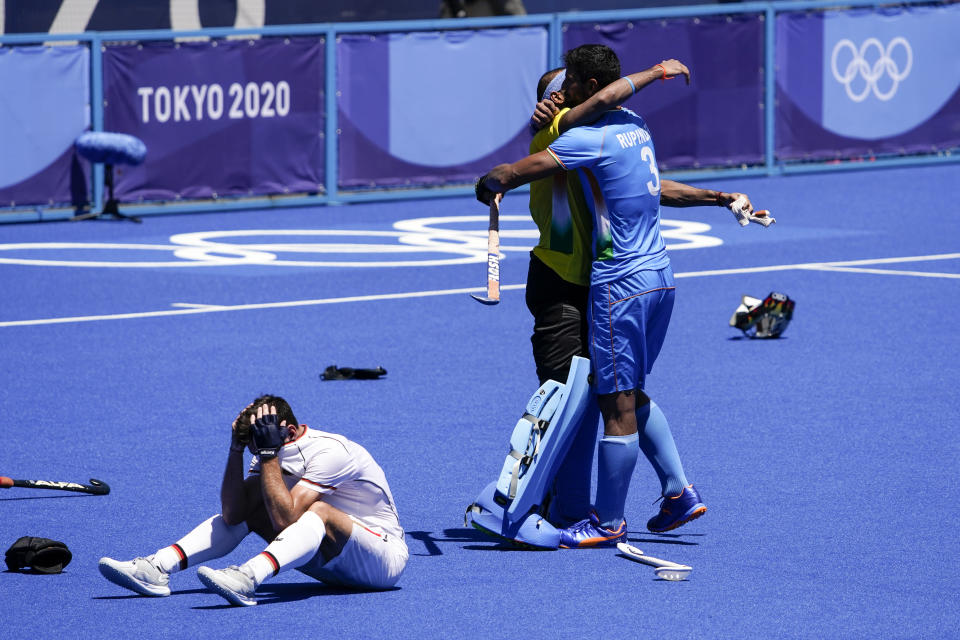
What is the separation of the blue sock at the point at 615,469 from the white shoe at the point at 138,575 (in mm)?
1935

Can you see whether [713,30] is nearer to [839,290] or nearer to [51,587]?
[839,290]

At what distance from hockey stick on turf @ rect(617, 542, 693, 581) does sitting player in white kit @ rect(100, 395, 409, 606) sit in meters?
1.03

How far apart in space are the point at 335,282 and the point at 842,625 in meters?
10.2

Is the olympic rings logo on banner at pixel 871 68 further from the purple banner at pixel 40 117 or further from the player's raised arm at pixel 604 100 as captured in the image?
the player's raised arm at pixel 604 100

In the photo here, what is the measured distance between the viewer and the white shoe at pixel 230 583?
693 centimetres

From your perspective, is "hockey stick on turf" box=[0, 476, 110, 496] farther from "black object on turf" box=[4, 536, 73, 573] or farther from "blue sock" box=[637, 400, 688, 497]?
"blue sock" box=[637, 400, 688, 497]

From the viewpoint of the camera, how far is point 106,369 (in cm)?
1271

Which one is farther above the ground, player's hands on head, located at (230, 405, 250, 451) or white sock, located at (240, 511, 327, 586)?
player's hands on head, located at (230, 405, 250, 451)

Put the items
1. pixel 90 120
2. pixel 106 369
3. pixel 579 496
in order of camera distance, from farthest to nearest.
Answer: pixel 90 120, pixel 106 369, pixel 579 496

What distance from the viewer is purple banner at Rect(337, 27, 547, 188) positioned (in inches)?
832

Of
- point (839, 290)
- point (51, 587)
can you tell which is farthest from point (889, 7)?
point (51, 587)

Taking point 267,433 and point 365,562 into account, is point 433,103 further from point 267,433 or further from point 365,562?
point 267,433

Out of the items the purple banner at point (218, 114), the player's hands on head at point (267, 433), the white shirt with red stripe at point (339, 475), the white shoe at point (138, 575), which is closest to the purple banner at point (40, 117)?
the purple banner at point (218, 114)

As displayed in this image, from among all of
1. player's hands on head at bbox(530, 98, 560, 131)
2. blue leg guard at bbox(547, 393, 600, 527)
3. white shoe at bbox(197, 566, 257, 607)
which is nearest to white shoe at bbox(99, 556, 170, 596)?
white shoe at bbox(197, 566, 257, 607)
